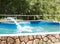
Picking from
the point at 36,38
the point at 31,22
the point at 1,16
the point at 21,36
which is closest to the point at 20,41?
the point at 21,36

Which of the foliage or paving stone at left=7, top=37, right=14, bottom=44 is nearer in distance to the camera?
paving stone at left=7, top=37, right=14, bottom=44

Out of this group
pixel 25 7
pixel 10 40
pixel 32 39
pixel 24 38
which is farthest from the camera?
pixel 25 7

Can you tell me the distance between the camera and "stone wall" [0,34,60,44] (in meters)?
6.91

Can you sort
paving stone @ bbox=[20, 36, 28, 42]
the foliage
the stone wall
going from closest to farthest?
the stone wall → paving stone @ bbox=[20, 36, 28, 42] → the foliage

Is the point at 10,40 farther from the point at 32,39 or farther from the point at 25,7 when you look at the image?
the point at 25,7

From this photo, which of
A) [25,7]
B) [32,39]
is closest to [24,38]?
[32,39]

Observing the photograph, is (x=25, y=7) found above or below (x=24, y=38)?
above

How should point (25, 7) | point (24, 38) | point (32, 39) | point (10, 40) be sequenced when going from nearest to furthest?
point (10, 40)
point (24, 38)
point (32, 39)
point (25, 7)

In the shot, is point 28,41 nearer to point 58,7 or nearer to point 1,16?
point 1,16

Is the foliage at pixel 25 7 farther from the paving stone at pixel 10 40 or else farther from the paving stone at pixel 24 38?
the paving stone at pixel 10 40

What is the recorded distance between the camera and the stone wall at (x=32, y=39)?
6.91 meters

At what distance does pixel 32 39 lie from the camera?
7312mm

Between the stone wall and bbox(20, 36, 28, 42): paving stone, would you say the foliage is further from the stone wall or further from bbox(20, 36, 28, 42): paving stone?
bbox(20, 36, 28, 42): paving stone

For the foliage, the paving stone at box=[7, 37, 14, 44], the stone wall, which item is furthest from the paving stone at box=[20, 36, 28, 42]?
the foliage
